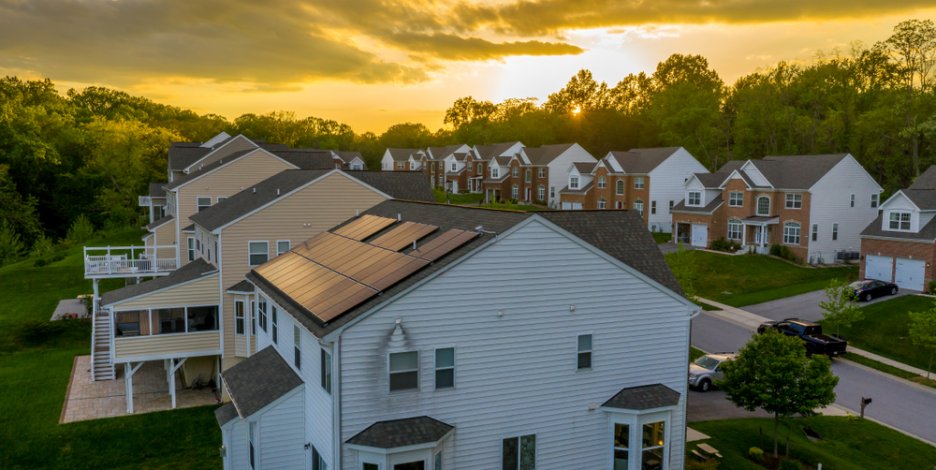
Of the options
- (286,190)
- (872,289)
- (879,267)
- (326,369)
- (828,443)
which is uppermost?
(286,190)

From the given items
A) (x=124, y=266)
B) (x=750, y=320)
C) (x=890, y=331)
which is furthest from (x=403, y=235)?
(x=890, y=331)

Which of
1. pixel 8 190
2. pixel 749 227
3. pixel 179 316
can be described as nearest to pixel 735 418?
pixel 179 316

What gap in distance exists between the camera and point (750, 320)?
38281 mm

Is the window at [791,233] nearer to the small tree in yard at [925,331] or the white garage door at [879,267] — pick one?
the white garage door at [879,267]

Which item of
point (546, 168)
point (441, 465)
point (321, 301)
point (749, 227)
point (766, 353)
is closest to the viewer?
point (441, 465)

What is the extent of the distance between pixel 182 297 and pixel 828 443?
82.5 ft

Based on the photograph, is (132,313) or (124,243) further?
(124,243)

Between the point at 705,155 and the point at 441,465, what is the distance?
79.5 meters

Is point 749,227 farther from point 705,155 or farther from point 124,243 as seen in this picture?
point 124,243

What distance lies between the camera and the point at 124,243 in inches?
2400

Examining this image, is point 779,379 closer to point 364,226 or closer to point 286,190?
point 364,226

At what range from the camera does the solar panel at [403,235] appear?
18317 millimetres

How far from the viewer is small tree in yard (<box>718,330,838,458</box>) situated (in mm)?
19913

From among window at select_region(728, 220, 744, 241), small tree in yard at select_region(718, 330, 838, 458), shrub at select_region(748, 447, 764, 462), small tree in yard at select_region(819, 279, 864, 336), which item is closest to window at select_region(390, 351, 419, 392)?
small tree in yard at select_region(718, 330, 838, 458)
